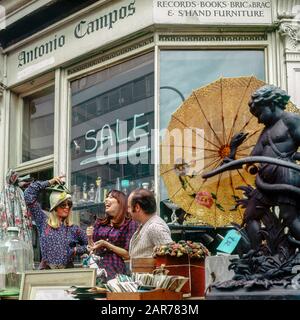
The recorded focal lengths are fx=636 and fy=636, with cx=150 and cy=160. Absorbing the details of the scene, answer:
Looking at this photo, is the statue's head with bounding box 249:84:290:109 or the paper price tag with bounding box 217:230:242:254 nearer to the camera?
the statue's head with bounding box 249:84:290:109

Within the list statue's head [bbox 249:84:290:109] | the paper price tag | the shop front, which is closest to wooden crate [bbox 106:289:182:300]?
the paper price tag

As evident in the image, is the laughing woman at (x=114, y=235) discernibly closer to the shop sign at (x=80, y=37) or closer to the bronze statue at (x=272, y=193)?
the bronze statue at (x=272, y=193)

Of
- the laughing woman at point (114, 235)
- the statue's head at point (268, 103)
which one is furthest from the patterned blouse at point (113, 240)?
the statue's head at point (268, 103)

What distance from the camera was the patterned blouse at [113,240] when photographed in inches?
201

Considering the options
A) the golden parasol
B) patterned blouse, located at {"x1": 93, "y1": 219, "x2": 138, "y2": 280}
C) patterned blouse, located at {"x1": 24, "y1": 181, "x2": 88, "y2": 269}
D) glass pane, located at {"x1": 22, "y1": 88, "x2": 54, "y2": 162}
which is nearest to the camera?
patterned blouse, located at {"x1": 93, "y1": 219, "x2": 138, "y2": 280}

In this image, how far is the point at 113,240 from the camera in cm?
522

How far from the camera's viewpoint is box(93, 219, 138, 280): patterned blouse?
16.7 feet

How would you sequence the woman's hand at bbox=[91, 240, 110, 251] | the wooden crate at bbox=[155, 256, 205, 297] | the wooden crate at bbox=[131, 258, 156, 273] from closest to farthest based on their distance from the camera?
the wooden crate at bbox=[155, 256, 205, 297]
the wooden crate at bbox=[131, 258, 156, 273]
the woman's hand at bbox=[91, 240, 110, 251]

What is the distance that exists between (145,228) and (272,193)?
1211mm

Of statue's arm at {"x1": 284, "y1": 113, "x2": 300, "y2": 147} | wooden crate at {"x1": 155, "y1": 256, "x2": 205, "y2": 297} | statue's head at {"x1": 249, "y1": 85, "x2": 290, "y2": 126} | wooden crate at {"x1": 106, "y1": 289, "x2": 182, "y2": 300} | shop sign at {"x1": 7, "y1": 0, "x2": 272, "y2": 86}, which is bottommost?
wooden crate at {"x1": 106, "y1": 289, "x2": 182, "y2": 300}

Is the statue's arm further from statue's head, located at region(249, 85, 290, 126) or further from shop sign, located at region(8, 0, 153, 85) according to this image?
shop sign, located at region(8, 0, 153, 85)

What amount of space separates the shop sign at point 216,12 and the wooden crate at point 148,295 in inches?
149

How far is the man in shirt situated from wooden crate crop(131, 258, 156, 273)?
0.66 ft
